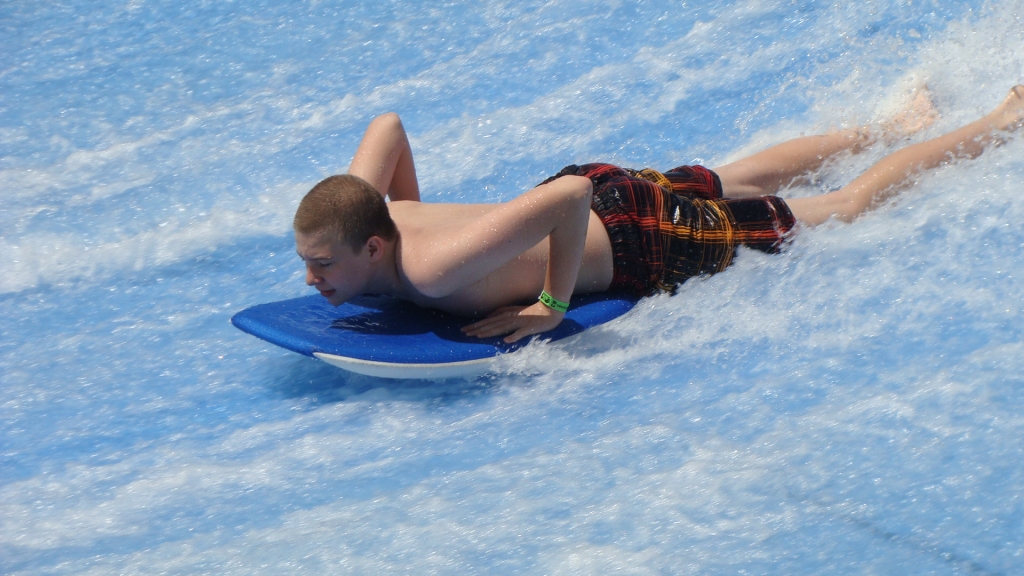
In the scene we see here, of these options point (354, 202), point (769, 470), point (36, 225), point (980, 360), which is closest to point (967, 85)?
point (980, 360)

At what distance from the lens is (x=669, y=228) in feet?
11.2

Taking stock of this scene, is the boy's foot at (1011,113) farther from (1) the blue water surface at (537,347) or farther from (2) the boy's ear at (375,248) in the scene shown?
(2) the boy's ear at (375,248)

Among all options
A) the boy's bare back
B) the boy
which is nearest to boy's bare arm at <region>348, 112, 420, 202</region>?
the boy

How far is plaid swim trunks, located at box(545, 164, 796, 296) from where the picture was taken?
11.1 ft

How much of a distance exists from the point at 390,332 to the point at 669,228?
985 mm

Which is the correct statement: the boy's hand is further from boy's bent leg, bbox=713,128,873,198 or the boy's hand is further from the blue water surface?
boy's bent leg, bbox=713,128,873,198

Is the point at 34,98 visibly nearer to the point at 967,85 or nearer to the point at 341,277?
the point at 341,277

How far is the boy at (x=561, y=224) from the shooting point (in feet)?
9.62

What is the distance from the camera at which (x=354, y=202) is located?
294cm

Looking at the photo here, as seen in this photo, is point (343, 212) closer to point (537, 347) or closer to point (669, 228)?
point (537, 347)

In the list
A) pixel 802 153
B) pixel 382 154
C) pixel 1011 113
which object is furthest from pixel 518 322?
pixel 1011 113

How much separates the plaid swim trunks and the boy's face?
2.78ft

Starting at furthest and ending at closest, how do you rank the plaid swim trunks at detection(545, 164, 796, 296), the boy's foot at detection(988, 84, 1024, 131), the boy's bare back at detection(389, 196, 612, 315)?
the boy's foot at detection(988, 84, 1024, 131)
the plaid swim trunks at detection(545, 164, 796, 296)
the boy's bare back at detection(389, 196, 612, 315)

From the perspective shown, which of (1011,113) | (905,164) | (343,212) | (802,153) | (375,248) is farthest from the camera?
(802,153)
